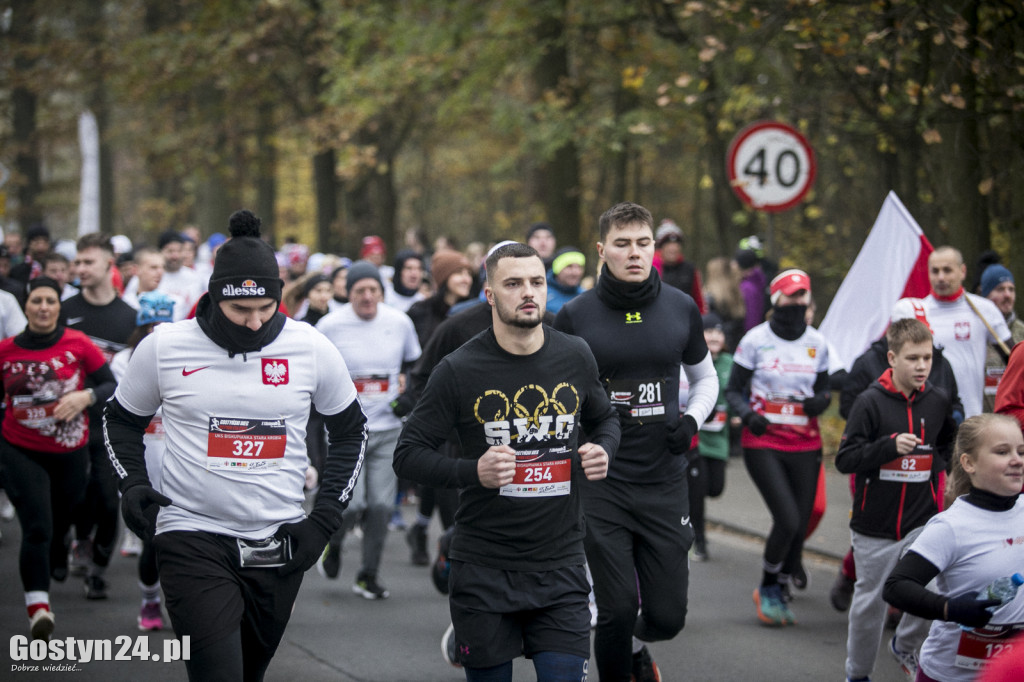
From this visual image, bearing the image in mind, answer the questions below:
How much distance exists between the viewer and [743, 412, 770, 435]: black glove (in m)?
7.43

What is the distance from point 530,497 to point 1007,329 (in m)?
4.90

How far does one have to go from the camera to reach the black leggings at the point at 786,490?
7.48m

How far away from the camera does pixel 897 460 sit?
602 cm

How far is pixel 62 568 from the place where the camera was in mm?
7824

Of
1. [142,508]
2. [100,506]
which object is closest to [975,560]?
[142,508]

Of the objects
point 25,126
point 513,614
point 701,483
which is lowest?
point 701,483

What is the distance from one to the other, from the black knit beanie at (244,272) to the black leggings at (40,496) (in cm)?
321

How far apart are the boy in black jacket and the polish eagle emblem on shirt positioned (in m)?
3.05

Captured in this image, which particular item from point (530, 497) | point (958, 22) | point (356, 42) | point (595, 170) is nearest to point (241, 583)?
point (530, 497)

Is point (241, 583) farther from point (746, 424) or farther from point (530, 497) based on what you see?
point (746, 424)

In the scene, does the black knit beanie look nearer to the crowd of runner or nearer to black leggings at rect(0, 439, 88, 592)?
the crowd of runner

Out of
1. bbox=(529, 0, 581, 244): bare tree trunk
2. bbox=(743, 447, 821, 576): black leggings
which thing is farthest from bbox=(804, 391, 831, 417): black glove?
bbox=(529, 0, 581, 244): bare tree trunk

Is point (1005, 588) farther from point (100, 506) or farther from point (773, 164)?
point (773, 164)

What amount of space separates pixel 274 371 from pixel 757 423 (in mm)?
3868
